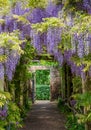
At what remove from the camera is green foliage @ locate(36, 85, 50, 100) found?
25.4 m

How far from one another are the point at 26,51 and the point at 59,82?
12.5m

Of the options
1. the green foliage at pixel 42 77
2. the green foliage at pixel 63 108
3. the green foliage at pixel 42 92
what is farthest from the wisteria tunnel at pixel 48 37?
the green foliage at pixel 42 77

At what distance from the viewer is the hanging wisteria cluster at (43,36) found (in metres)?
6.59

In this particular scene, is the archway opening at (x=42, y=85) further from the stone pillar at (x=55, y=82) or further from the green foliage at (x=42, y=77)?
the stone pillar at (x=55, y=82)

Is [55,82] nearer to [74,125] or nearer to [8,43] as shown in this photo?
[74,125]

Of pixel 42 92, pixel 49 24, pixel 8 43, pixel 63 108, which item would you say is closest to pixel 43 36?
pixel 49 24

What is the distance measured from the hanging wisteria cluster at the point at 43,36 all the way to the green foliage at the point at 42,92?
55.4 feet

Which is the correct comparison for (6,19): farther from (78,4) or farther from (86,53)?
(86,53)

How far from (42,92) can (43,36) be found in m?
18.0

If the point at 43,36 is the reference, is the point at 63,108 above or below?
below

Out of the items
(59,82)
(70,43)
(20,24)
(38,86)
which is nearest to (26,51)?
(20,24)

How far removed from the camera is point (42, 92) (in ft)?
83.2

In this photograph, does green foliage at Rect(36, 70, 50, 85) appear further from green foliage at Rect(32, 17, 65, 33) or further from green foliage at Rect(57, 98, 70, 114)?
green foliage at Rect(32, 17, 65, 33)

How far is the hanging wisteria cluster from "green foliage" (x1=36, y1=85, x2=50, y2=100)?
16873mm
